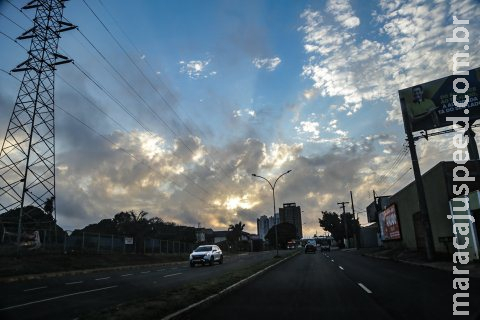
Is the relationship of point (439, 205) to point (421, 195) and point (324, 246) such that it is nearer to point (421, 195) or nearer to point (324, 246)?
point (421, 195)

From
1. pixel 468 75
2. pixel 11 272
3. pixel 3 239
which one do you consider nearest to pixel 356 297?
pixel 11 272

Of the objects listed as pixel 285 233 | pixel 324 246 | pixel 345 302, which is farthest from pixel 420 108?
pixel 285 233

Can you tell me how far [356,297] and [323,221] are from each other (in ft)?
349

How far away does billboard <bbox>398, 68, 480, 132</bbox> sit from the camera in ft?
93.0

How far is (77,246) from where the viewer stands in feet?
118

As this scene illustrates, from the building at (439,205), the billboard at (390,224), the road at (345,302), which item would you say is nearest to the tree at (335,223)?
the billboard at (390,224)

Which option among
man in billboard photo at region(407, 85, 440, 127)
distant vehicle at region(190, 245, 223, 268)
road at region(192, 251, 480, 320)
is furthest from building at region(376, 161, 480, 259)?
distant vehicle at region(190, 245, 223, 268)

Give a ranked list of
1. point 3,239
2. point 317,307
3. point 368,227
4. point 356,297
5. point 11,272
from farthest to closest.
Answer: point 368,227 → point 3,239 → point 11,272 → point 356,297 → point 317,307

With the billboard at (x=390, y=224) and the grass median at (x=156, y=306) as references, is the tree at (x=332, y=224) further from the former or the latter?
the grass median at (x=156, y=306)

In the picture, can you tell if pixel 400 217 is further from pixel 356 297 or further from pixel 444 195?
pixel 356 297

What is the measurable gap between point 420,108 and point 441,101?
159cm

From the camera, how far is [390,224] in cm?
4541

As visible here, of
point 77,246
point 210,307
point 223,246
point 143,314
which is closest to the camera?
point 143,314

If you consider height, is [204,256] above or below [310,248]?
above
